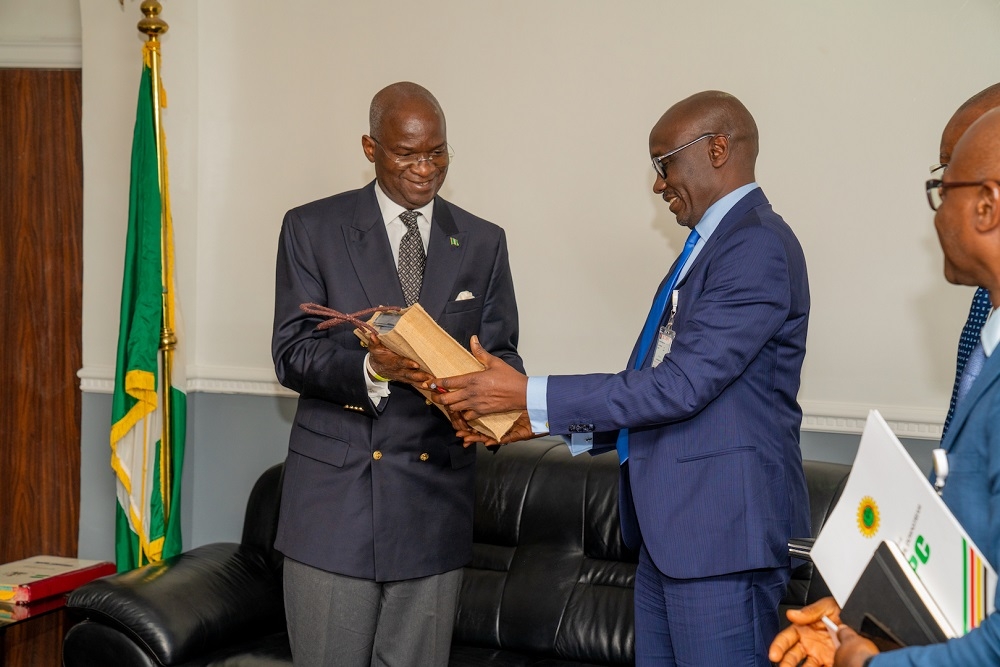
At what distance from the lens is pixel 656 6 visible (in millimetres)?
3553

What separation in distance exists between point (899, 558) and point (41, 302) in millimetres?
3961

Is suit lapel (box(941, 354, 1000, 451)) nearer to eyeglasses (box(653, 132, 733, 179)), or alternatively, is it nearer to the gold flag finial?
eyeglasses (box(653, 132, 733, 179))

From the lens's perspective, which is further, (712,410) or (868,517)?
(712,410)

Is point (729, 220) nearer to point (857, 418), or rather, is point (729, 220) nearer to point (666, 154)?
point (666, 154)

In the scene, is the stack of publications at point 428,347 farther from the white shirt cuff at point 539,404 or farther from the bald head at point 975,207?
the bald head at point 975,207

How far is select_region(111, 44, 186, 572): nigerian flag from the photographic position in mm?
→ 3756

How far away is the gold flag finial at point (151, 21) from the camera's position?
144 inches

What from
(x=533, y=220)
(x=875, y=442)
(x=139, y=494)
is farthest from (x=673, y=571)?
(x=139, y=494)

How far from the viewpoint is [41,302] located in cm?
437

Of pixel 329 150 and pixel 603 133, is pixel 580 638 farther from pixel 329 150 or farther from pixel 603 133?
pixel 329 150

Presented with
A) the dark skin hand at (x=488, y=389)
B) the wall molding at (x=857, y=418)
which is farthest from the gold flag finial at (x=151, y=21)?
the dark skin hand at (x=488, y=389)

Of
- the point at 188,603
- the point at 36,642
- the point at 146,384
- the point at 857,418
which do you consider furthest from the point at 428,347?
the point at 36,642

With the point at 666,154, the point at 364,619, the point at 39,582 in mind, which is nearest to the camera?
the point at 666,154

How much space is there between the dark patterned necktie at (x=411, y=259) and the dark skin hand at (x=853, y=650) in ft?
4.52
